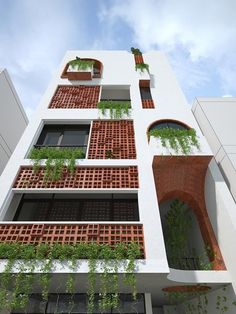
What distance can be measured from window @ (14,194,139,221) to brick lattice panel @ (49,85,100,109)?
4742 mm

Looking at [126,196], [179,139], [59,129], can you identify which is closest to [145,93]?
[179,139]

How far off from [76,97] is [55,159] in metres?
4.80

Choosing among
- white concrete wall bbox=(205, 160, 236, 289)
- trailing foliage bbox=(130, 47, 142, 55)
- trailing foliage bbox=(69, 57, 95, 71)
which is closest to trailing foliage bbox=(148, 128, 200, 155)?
white concrete wall bbox=(205, 160, 236, 289)

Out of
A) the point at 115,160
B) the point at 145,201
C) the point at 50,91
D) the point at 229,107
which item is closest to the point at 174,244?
the point at 145,201

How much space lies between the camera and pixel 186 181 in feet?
28.7

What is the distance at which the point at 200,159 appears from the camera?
26.6ft

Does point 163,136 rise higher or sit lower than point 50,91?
lower

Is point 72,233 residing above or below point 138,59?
below

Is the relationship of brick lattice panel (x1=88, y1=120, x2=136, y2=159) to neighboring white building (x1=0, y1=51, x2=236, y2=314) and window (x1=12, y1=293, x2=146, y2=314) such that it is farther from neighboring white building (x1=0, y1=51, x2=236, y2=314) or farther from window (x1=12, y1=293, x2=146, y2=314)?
window (x1=12, y1=293, x2=146, y2=314)

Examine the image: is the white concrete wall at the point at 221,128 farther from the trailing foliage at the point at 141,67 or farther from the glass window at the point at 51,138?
the glass window at the point at 51,138

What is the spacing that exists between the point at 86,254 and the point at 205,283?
3.63m

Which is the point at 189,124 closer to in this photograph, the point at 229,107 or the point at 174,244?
the point at 229,107

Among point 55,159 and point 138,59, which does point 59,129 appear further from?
point 138,59

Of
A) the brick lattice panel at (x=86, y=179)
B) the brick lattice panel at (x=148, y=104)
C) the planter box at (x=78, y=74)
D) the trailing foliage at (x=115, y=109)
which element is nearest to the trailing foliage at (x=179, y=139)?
the brick lattice panel at (x=86, y=179)
